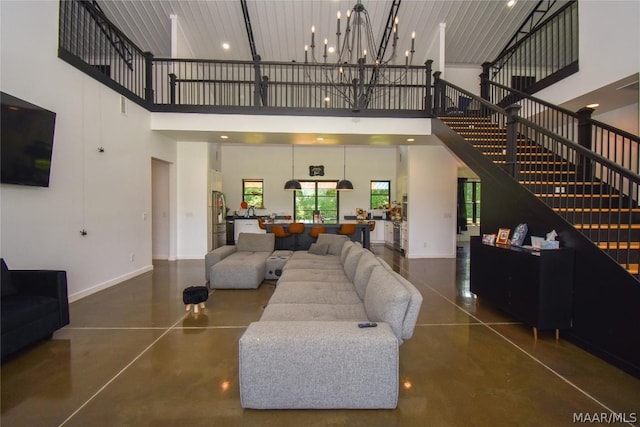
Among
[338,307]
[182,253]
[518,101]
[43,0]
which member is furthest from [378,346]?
[182,253]

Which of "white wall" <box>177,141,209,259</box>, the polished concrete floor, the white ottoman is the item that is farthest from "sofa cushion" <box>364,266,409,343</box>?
"white wall" <box>177,141,209,259</box>

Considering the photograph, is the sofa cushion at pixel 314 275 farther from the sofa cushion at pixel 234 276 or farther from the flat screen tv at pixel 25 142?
the flat screen tv at pixel 25 142

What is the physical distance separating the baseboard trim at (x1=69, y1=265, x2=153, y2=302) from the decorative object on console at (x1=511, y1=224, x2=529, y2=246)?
223 inches

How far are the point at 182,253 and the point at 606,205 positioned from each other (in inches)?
317

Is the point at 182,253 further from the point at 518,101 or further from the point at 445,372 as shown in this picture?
the point at 518,101

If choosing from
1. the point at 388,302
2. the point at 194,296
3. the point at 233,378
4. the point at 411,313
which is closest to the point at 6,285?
the point at 194,296

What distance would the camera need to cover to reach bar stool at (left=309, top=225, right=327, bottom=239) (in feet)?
24.8

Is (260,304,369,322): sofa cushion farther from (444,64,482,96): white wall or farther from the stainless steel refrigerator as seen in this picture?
(444,64,482,96): white wall

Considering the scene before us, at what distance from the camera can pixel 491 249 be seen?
3.96 m

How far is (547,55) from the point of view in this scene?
21.7 ft

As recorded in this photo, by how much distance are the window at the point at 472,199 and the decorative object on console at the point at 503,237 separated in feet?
28.8

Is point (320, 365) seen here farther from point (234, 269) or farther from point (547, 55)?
point (547, 55)

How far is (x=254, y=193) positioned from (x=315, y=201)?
2265 mm

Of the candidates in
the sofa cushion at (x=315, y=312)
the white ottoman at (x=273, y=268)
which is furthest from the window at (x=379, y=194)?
the sofa cushion at (x=315, y=312)
